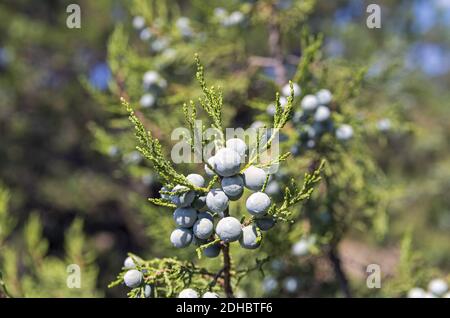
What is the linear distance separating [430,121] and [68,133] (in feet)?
25.9

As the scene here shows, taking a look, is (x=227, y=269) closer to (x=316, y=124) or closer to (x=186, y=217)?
(x=186, y=217)

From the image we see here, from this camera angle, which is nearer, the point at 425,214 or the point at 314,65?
the point at 314,65

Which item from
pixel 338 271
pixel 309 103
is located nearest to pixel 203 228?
pixel 309 103

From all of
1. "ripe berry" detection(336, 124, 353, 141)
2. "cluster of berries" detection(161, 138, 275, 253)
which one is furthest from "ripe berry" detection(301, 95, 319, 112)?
"cluster of berries" detection(161, 138, 275, 253)

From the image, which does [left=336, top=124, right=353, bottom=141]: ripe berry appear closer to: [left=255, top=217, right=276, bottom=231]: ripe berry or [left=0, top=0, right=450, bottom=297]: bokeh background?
[left=255, top=217, right=276, bottom=231]: ripe berry

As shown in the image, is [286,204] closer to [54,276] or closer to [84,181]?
[54,276]

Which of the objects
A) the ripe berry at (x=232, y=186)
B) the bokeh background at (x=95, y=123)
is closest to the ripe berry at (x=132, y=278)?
the ripe berry at (x=232, y=186)

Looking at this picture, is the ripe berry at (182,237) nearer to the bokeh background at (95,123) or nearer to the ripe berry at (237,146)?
the ripe berry at (237,146)

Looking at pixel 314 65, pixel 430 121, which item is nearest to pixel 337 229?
pixel 314 65

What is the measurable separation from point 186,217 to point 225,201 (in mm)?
117

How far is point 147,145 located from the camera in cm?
93

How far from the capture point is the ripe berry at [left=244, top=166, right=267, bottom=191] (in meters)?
0.96

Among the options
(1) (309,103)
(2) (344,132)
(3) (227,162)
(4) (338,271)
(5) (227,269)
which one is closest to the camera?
(3) (227,162)

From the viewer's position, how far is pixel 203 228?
99cm
